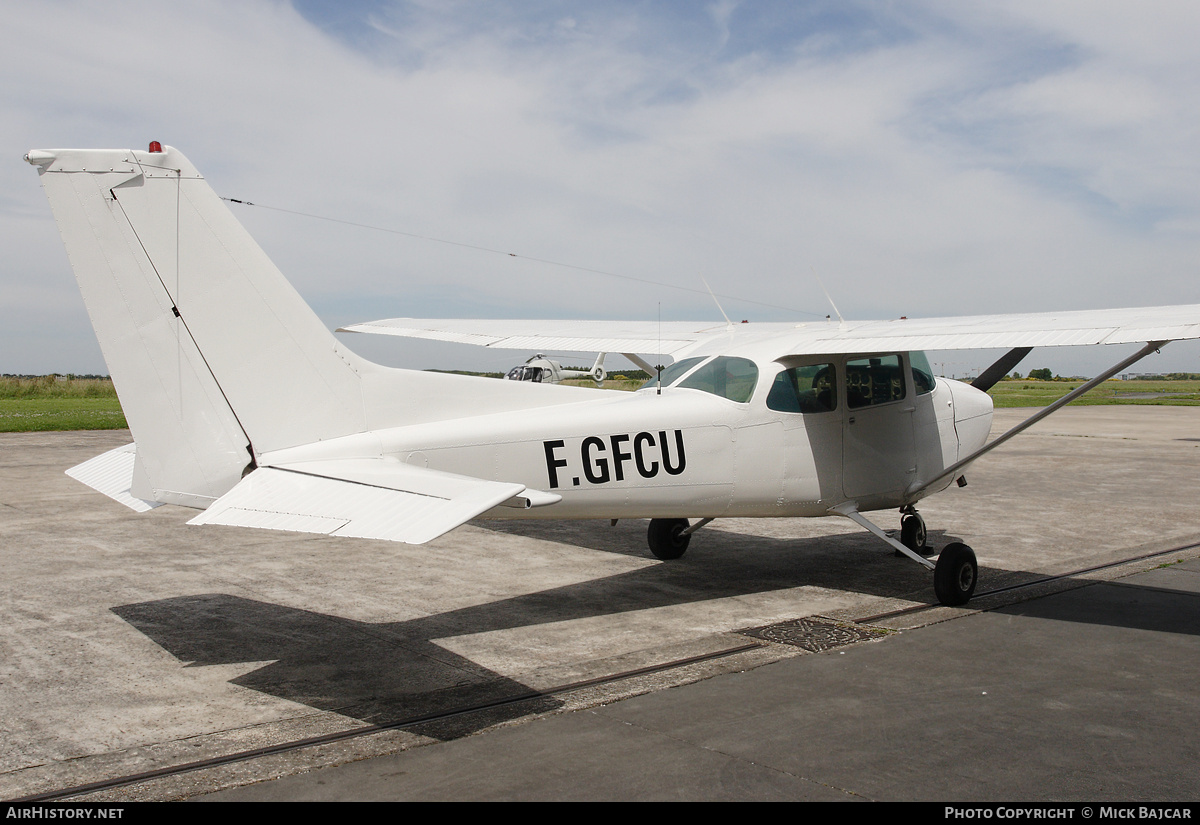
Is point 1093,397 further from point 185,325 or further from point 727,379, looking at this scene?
point 185,325

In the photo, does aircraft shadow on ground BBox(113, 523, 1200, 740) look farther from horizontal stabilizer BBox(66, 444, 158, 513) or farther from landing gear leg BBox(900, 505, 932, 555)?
horizontal stabilizer BBox(66, 444, 158, 513)

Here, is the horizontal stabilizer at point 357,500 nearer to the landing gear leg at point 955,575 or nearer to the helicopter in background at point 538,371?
the landing gear leg at point 955,575

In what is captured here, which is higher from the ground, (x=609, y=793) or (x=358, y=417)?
(x=358, y=417)

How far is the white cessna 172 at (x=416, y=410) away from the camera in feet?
17.3

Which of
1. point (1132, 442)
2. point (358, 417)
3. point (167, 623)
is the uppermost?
point (358, 417)

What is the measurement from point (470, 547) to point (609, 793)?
6.21 metres

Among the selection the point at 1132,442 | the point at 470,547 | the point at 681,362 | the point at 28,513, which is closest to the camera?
the point at 681,362

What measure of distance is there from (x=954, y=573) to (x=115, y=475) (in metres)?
6.69

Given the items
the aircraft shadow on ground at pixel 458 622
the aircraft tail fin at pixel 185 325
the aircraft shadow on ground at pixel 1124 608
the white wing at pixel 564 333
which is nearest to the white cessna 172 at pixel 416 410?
the aircraft tail fin at pixel 185 325

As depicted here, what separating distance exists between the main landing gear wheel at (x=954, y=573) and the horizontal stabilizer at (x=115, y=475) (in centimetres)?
622

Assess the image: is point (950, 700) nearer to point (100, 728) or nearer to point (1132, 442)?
point (100, 728)

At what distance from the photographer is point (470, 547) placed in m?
10.0

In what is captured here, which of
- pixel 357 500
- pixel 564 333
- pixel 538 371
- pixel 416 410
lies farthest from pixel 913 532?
pixel 538 371
